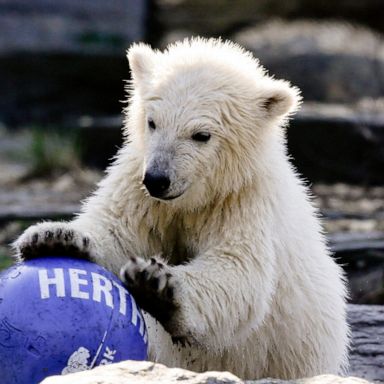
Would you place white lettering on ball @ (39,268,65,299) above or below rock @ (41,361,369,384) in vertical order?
below

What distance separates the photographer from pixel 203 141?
461 cm

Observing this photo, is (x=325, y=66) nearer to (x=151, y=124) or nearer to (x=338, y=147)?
(x=338, y=147)

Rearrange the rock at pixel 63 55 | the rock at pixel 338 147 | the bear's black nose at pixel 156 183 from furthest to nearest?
the rock at pixel 63 55 < the rock at pixel 338 147 < the bear's black nose at pixel 156 183

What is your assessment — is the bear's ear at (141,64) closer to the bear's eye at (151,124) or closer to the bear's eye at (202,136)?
the bear's eye at (151,124)

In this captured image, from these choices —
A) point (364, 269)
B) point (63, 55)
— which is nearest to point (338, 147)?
point (364, 269)

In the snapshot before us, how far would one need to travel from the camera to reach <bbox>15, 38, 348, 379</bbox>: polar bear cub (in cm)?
442

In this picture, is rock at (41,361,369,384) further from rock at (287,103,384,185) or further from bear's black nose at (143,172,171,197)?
rock at (287,103,384,185)

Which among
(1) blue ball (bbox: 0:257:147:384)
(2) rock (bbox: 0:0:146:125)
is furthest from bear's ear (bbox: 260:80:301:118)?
(2) rock (bbox: 0:0:146:125)

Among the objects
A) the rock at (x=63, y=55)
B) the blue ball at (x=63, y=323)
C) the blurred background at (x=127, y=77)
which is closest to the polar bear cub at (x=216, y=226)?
the blue ball at (x=63, y=323)

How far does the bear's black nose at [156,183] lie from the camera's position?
14.3 ft

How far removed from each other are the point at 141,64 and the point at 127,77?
30.4ft

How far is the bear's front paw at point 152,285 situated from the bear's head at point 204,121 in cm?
37

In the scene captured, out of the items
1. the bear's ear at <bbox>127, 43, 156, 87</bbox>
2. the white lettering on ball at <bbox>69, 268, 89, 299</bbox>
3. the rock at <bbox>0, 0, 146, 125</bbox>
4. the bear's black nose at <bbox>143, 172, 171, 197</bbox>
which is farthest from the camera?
the rock at <bbox>0, 0, 146, 125</bbox>

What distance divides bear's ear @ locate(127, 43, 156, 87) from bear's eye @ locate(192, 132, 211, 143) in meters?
0.46
